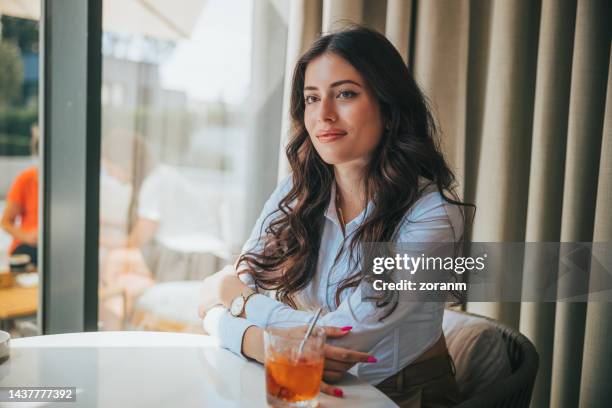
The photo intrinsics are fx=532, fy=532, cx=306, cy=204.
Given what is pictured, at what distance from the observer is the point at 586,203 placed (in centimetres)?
138

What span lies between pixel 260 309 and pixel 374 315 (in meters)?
0.22

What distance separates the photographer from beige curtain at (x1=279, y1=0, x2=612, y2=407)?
1.34 meters

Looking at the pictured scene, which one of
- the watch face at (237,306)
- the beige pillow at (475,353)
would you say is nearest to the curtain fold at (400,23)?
the beige pillow at (475,353)

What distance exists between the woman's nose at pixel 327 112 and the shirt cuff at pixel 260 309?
16.5 inches

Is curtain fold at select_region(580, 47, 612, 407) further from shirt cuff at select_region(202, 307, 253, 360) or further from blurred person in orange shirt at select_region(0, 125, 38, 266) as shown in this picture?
blurred person in orange shirt at select_region(0, 125, 38, 266)

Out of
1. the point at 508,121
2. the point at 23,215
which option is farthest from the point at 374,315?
the point at 23,215

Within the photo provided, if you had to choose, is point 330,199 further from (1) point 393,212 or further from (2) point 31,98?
(2) point 31,98

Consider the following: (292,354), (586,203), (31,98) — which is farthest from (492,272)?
(31,98)

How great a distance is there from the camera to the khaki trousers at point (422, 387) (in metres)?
1.06

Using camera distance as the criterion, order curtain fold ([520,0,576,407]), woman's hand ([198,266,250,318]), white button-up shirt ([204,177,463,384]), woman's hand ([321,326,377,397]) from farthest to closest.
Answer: curtain fold ([520,0,576,407]), woman's hand ([198,266,250,318]), white button-up shirt ([204,177,463,384]), woman's hand ([321,326,377,397])

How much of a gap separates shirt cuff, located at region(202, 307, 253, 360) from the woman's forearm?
0.04 ft

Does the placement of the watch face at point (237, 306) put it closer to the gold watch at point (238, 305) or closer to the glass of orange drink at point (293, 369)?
the gold watch at point (238, 305)

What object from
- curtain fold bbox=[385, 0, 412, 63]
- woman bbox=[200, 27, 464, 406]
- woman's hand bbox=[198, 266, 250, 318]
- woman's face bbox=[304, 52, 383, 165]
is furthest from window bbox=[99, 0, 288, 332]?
woman's hand bbox=[198, 266, 250, 318]

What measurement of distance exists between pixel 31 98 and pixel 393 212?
2.78 metres
